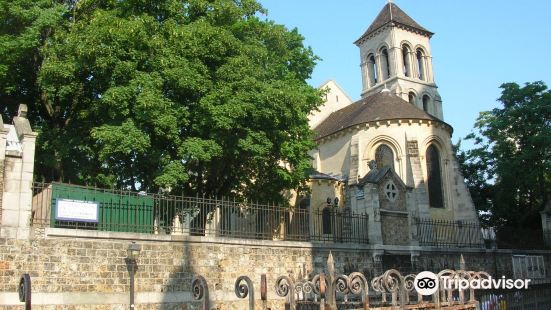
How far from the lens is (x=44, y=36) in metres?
19.8

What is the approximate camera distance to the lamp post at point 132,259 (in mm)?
13309

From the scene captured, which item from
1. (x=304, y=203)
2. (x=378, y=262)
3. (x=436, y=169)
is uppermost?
(x=436, y=169)

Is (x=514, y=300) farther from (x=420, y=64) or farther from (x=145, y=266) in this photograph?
(x=420, y=64)

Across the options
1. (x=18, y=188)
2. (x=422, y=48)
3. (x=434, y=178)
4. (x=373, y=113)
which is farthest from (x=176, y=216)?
(x=422, y=48)

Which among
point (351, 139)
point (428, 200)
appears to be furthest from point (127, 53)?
point (428, 200)

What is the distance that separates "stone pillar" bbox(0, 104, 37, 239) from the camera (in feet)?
41.4

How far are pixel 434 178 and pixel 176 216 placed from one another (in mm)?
20059

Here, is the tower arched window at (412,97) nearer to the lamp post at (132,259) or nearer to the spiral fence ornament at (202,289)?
the lamp post at (132,259)

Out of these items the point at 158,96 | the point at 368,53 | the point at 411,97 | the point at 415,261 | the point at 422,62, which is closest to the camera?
the point at 158,96

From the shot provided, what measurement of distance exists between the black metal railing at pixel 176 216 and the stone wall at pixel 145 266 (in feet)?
2.28

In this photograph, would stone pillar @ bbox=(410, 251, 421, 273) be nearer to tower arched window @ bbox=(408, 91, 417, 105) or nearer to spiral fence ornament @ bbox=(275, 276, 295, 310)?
spiral fence ornament @ bbox=(275, 276, 295, 310)

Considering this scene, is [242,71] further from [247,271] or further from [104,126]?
[247,271]

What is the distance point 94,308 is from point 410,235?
11408 millimetres

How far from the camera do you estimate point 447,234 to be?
22.8 metres
